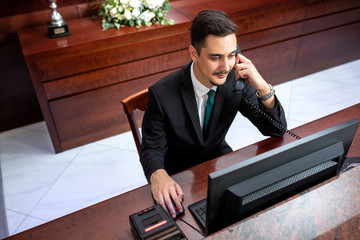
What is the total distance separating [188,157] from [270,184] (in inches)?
38.3

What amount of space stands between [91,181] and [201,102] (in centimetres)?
158

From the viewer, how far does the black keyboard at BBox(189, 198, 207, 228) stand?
4.05 ft

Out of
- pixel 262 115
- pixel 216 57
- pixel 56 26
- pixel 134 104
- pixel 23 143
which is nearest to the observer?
pixel 216 57

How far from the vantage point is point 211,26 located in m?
1.37

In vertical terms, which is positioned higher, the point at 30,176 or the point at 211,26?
the point at 211,26

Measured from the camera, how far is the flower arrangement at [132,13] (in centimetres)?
289

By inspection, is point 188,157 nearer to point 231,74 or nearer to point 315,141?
point 231,74

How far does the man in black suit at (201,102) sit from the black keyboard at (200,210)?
74mm

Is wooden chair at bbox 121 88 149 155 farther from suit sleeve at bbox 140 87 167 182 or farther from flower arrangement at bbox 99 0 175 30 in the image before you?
flower arrangement at bbox 99 0 175 30

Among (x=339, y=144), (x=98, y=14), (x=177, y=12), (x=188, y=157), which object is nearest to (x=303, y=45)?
(x=177, y=12)

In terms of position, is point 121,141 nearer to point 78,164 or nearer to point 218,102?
point 78,164

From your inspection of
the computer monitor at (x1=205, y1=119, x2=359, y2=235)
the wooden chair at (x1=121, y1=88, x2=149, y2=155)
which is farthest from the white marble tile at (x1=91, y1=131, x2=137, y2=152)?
the computer monitor at (x1=205, y1=119, x2=359, y2=235)

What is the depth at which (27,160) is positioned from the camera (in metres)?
3.10

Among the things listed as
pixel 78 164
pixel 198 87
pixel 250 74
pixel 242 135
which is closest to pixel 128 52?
pixel 78 164
